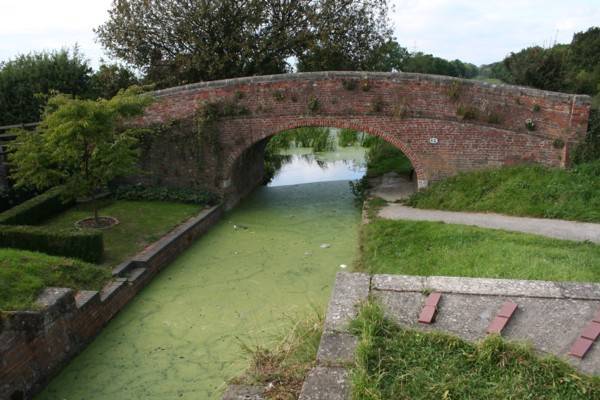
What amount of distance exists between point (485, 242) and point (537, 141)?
4.74m

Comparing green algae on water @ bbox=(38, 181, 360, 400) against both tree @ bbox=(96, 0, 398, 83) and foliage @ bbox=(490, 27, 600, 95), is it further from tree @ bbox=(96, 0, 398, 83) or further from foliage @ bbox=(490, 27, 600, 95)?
foliage @ bbox=(490, 27, 600, 95)

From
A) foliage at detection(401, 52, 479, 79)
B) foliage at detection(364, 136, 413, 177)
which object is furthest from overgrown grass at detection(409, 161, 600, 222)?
foliage at detection(401, 52, 479, 79)

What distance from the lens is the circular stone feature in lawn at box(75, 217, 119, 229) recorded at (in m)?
11.0

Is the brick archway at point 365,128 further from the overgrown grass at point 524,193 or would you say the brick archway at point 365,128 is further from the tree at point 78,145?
the tree at point 78,145

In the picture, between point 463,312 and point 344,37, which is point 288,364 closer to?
point 463,312

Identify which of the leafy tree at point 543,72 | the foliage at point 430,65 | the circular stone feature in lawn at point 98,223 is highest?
the foliage at point 430,65

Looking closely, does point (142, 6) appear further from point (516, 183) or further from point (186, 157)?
point (516, 183)

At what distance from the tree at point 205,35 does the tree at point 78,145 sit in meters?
8.17

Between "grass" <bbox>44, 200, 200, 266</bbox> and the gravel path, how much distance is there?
17.2 ft

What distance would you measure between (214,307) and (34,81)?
10876mm

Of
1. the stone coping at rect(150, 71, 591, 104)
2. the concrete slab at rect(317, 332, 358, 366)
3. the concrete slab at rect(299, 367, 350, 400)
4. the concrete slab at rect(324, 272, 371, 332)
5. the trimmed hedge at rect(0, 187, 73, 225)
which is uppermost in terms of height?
the stone coping at rect(150, 71, 591, 104)

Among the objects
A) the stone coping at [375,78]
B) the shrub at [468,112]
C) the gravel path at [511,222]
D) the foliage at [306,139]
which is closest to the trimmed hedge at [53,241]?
the stone coping at [375,78]

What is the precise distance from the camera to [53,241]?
8.68 meters

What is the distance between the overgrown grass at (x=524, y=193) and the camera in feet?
36.5
